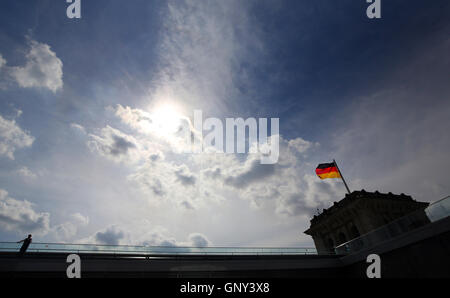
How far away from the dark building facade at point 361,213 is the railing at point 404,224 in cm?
700

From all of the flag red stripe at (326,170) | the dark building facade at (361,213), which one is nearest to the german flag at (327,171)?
the flag red stripe at (326,170)

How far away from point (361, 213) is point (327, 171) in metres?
5.79

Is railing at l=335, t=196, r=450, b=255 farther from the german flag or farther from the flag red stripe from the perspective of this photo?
the flag red stripe

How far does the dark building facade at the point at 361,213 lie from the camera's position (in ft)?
76.1

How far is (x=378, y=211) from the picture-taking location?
23.6 meters

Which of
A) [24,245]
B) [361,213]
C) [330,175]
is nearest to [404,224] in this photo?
[361,213]

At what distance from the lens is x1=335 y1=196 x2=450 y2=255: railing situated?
1168 centimetres

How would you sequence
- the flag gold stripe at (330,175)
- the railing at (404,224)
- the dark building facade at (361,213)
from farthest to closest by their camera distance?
the flag gold stripe at (330,175) → the dark building facade at (361,213) → the railing at (404,224)

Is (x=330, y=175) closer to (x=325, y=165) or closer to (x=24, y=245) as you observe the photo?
(x=325, y=165)

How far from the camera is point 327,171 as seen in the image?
25719mm

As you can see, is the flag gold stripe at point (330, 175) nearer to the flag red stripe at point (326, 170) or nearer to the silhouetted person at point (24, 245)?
the flag red stripe at point (326, 170)
